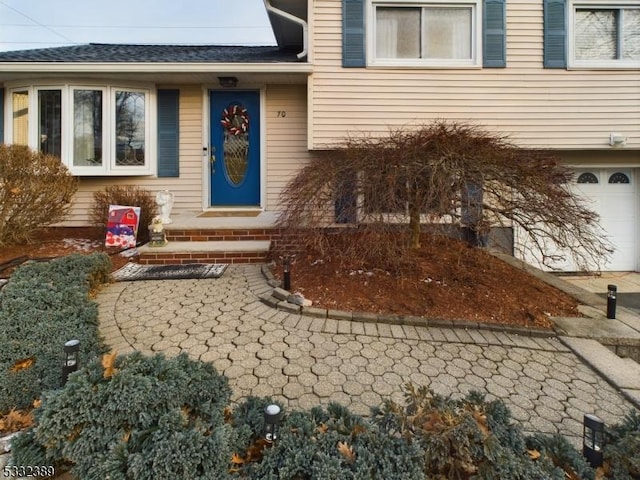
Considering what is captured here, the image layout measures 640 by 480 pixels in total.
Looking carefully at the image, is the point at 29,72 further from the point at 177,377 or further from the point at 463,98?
the point at 463,98

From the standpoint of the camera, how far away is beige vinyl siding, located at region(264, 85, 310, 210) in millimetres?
6688

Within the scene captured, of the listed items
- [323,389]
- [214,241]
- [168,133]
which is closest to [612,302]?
[323,389]

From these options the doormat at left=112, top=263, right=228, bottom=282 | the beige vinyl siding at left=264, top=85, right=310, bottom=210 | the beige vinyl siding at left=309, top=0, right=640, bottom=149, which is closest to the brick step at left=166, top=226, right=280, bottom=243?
the doormat at left=112, top=263, right=228, bottom=282

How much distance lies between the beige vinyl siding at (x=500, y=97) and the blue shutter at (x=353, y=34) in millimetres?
108

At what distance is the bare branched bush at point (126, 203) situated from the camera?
5883 mm

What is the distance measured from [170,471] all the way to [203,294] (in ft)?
8.95

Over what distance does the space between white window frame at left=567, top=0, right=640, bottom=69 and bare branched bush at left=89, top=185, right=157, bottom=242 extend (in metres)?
7.58

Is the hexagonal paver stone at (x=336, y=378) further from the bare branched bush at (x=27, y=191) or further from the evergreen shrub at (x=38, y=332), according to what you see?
the bare branched bush at (x=27, y=191)

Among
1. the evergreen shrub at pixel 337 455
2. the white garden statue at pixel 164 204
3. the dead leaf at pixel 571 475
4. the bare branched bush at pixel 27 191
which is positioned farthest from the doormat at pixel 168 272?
the dead leaf at pixel 571 475

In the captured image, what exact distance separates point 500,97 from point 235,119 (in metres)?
4.82

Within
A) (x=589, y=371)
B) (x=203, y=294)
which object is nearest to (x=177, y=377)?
(x=203, y=294)

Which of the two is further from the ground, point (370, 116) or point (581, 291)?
point (370, 116)

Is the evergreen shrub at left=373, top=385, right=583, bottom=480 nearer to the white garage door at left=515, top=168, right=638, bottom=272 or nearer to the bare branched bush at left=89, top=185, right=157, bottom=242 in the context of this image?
the bare branched bush at left=89, top=185, right=157, bottom=242

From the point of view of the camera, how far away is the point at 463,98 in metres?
5.97
